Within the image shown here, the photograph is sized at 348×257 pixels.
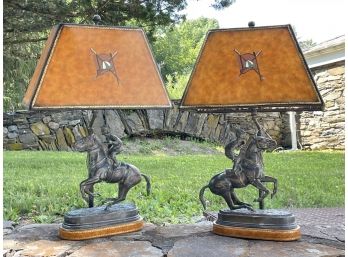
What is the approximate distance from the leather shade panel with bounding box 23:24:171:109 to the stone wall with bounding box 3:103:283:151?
13.6 feet

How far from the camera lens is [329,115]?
636 centimetres

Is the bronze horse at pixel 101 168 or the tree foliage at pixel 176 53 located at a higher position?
the tree foliage at pixel 176 53

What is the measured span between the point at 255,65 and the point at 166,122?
5222 millimetres

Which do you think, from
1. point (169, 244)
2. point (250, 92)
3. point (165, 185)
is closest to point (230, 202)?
point (169, 244)

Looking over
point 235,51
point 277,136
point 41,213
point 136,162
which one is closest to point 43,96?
point 235,51

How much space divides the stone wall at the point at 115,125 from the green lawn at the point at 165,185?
2.70 ft

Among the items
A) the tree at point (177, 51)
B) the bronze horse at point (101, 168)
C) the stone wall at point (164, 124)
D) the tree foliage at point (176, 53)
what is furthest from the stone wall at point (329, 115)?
the tree at point (177, 51)

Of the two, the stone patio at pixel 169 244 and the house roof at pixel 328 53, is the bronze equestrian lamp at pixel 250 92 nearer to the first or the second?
the stone patio at pixel 169 244

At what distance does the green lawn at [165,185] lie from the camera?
8.87 ft

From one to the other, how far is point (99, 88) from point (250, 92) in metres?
0.49

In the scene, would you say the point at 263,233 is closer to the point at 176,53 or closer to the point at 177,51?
the point at 176,53

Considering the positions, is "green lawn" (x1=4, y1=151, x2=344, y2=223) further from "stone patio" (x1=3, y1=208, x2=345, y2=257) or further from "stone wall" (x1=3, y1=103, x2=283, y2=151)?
"stone wall" (x1=3, y1=103, x2=283, y2=151)

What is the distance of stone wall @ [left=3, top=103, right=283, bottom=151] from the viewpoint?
20.2 ft

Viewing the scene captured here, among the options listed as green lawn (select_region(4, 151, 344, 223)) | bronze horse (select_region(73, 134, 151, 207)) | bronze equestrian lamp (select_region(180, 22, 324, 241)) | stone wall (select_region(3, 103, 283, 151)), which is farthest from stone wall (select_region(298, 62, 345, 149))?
bronze horse (select_region(73, 134, 151, 207))
